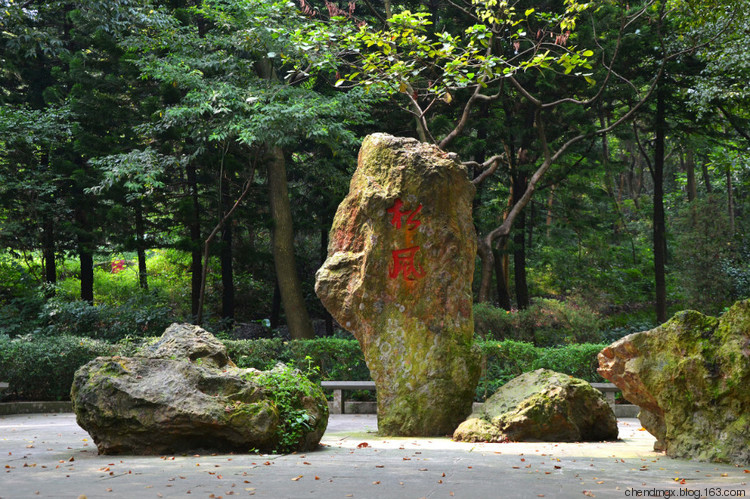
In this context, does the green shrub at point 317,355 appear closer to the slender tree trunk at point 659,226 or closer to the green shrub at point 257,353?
the green shrub at point 257,353

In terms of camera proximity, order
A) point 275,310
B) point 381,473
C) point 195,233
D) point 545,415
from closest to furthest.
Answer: point 381,473
point 545,415
point 195,233
point 275,310

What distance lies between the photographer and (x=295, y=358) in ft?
38.4

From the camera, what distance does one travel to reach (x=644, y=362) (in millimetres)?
5984

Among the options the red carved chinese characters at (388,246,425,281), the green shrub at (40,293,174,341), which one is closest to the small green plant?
the red carved chinese characters at (388,246,425,281)

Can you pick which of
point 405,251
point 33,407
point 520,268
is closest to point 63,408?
point 33,407

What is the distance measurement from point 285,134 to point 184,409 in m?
8.35

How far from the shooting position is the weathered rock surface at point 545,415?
6.58m

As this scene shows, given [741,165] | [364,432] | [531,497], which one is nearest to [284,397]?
[364,432]

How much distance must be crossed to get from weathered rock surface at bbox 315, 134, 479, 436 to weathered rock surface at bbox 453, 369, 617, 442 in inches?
25.1

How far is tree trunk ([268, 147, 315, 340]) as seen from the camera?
1441cm

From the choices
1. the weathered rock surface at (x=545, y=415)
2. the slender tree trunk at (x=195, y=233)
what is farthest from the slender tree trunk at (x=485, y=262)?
the slender tree trunk at (x=195, y=233)

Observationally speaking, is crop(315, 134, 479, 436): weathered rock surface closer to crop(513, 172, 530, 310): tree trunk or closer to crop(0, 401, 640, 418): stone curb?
crop(0, 401, 640, 418): stone curb

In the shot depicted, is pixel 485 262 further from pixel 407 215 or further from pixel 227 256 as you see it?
pixel 227 256

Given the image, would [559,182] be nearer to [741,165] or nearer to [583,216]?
[583,216]
